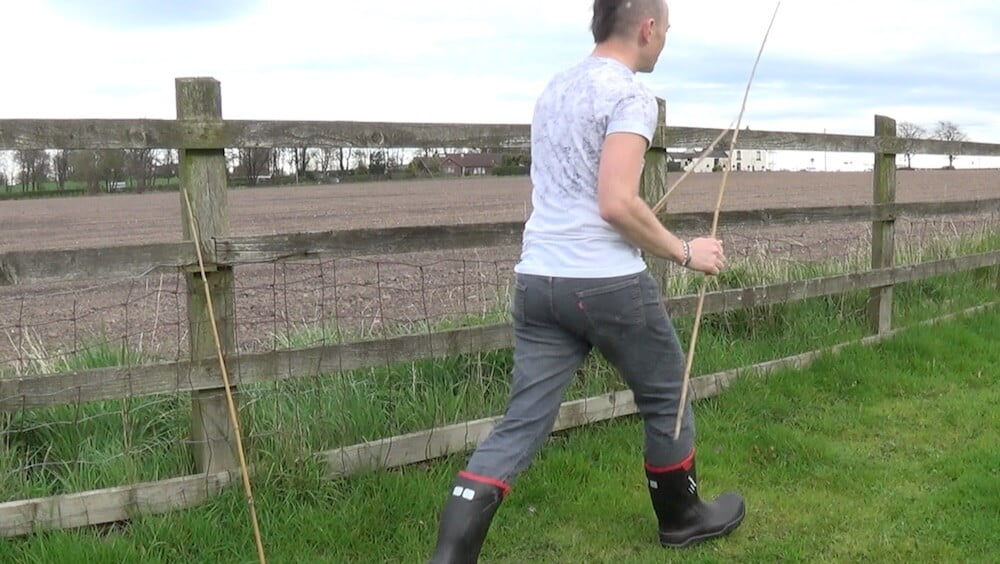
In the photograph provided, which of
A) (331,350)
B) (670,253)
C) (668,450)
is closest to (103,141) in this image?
(331,350)

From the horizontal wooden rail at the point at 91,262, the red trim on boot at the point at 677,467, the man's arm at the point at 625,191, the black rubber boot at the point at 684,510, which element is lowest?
the black rubber boot at the point at 684,510

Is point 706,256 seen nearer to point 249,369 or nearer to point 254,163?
point 249,369

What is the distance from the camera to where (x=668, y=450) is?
334 centimetres

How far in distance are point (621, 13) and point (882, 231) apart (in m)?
4.32

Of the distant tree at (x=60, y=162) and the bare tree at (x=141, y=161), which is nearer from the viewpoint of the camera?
the bare tree at (x=141, y=161)

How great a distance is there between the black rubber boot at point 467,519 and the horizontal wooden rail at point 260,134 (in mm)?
1641

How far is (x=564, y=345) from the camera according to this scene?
9.98ft

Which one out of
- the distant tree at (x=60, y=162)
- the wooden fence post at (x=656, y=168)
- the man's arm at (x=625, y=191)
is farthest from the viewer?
the distant tree at (x=60, y=162)

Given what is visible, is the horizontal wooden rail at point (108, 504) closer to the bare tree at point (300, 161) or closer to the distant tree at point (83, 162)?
the distant tree at point (83, 162)

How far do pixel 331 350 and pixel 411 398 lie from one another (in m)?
0.70

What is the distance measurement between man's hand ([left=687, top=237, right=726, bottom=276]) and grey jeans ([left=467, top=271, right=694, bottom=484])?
168 millimetres

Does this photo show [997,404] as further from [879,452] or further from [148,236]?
[148,236]

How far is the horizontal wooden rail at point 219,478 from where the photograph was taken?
3254 millimetres

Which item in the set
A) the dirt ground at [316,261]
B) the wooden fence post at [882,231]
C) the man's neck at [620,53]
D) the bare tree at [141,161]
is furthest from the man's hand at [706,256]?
the wooden fence post at [882,231]
